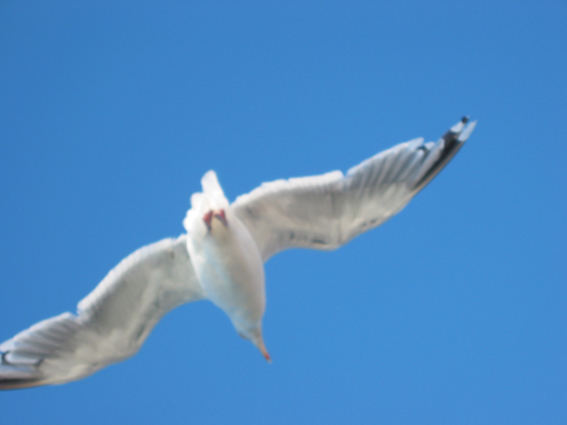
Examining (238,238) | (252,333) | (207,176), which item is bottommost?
(252,333)

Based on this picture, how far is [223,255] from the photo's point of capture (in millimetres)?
3137

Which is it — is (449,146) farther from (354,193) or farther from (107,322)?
(107,322)

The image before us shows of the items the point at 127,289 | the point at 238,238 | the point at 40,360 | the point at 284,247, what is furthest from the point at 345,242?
the point at 40,360

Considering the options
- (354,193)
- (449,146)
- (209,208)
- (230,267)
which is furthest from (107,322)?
(449,146)

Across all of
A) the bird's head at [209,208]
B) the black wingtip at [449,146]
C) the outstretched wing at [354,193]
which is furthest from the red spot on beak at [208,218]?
the black wingtip at [449,146]

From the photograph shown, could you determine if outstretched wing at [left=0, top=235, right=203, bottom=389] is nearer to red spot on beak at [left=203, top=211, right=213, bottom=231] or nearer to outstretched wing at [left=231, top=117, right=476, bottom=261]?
red spot on beak at [left=203, top=211, right=213, bottom=231]

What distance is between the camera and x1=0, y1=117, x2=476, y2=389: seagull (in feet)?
10.4

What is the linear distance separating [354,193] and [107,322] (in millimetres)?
1393

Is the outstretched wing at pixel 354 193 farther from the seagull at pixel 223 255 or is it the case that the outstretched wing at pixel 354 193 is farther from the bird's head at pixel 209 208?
the bird's head at pixel 209 208

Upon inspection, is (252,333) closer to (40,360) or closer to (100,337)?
(100,337)

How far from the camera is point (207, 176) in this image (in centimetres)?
308

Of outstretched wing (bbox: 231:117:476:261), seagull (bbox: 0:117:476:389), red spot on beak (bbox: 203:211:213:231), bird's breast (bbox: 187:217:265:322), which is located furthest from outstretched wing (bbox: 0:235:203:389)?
outstretched wing (bbox: 231:117:476:261)

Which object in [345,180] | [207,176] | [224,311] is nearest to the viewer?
[207,176]

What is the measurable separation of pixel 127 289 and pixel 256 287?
660mm
